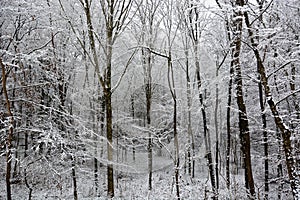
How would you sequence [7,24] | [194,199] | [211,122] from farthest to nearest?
1. [211,122]
2. [194,199]
3. [7,24]

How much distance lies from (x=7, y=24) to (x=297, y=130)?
28.3ft

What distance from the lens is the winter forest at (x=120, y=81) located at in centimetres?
578

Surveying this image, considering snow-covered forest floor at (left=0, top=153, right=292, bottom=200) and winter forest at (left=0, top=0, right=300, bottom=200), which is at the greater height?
winter forest at (left=0, top=0, right=300, bottom=200)

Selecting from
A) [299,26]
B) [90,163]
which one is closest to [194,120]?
[90,163]

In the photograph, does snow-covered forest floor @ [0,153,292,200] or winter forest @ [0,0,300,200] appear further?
snow-covered forest floor @ [0,153,292,200]

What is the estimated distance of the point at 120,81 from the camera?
705 cm

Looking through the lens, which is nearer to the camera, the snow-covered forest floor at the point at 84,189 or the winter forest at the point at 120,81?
the winter forest at the point at 120,81

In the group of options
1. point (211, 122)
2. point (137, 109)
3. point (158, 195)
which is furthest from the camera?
point (137, 109)

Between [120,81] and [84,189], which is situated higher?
[120,81]

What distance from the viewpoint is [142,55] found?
37.1ft

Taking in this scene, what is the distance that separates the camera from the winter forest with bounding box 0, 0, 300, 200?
5.78 meters

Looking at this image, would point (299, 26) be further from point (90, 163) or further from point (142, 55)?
point (90, 163)

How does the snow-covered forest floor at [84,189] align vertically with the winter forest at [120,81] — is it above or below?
below

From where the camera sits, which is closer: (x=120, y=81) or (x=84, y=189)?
(x=120, y=81)
